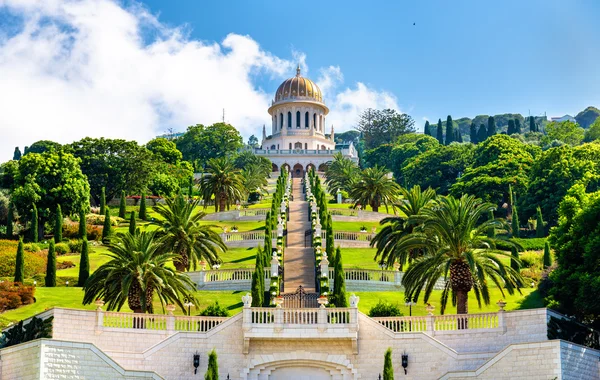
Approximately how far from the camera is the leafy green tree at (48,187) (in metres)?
63.8

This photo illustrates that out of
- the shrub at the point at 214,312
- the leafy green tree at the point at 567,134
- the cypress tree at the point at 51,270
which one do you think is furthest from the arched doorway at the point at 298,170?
the shrub at the point at 214,312

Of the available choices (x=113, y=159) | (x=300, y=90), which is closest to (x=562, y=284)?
(x=113, y=159)

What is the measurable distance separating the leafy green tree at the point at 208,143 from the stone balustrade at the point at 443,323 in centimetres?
9523

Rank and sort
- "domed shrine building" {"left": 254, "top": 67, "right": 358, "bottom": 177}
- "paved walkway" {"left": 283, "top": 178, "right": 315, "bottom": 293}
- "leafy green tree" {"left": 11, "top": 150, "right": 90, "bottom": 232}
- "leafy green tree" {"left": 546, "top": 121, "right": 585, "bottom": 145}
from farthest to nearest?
1. "domed shrine building" {"left": 254, "top": 67, "right": 358, "bottom": 177}
2. "leafy green tree" {"left": 546, "top": 121, "right": 585, "bottom": 145}
3. "leafy green tree" {"left": 11, "top": 150, "right": 90, "bottom": 232}
4. "paved walkway" {"left": 283, "top": 178, "right": 315, "bottom": 293}

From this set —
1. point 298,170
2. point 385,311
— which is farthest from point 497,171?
point 298,170

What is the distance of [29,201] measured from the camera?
6359 centimetres

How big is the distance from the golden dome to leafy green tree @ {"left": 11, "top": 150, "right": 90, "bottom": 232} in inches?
3021

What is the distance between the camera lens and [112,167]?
83.8m

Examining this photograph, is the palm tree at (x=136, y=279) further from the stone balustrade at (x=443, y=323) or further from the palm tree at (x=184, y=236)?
the stone balustrade at (x=443, y=323)

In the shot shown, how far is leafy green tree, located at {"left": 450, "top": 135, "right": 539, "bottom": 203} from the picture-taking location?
7669cm

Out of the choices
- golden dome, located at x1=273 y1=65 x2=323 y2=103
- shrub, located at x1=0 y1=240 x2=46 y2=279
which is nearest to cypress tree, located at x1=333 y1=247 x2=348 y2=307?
shrub, located at x1=0 y1=240 x2=46 y2=279

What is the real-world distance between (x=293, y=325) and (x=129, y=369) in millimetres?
6726

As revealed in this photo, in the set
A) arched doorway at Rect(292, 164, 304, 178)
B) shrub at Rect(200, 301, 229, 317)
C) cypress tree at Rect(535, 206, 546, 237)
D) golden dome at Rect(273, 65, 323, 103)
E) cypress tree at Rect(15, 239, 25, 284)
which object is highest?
golden dome at Rect(273, 65, 323, 103)

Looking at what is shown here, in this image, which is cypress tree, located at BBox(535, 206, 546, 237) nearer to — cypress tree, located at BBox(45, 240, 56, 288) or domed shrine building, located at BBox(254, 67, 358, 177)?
cypress tree, located at BBox(45, 240, 56, 288)
